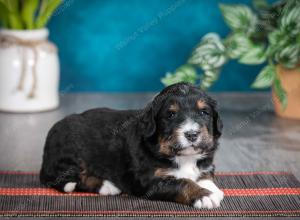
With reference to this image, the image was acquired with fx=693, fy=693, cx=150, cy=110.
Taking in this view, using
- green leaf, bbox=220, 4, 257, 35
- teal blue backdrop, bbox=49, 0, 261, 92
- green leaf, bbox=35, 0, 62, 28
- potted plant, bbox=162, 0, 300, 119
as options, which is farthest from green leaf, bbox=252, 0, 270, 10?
green leaf, bbox=35, 0, 62, 28

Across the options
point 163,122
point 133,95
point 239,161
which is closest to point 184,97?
point 163,122

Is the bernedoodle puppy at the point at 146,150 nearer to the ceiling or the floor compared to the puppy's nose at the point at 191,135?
nearer to the floor

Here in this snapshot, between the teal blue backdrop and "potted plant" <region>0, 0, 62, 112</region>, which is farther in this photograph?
the teal blue backdrop

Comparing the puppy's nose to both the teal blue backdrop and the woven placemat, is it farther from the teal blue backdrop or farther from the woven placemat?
the teal blue backdrop

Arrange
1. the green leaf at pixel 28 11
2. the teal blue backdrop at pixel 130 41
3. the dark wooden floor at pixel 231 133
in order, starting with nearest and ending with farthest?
the dark wooden floor at pixel 231 133
the green leaf at pixel 28 11
the teal blue backdrop at pixel 130 41

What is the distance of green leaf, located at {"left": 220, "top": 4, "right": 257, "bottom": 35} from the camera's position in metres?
6.37

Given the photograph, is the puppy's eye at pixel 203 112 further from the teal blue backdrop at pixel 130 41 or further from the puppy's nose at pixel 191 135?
the teal blue backdrop at pixel 130 41

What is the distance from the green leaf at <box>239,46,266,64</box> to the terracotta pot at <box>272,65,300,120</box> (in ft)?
0.99

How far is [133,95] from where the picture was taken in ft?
24.0

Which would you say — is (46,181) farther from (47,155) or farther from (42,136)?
(42,136)

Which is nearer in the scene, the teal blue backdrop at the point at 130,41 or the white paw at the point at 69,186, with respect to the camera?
the white paw at the point at 69,186

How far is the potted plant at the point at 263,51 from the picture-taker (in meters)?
6.14

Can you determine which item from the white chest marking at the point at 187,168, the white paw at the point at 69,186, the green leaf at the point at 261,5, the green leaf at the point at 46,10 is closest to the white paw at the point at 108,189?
the white paw at the point at 69,186

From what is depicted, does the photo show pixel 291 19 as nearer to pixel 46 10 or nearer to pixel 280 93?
pixel 280 93
